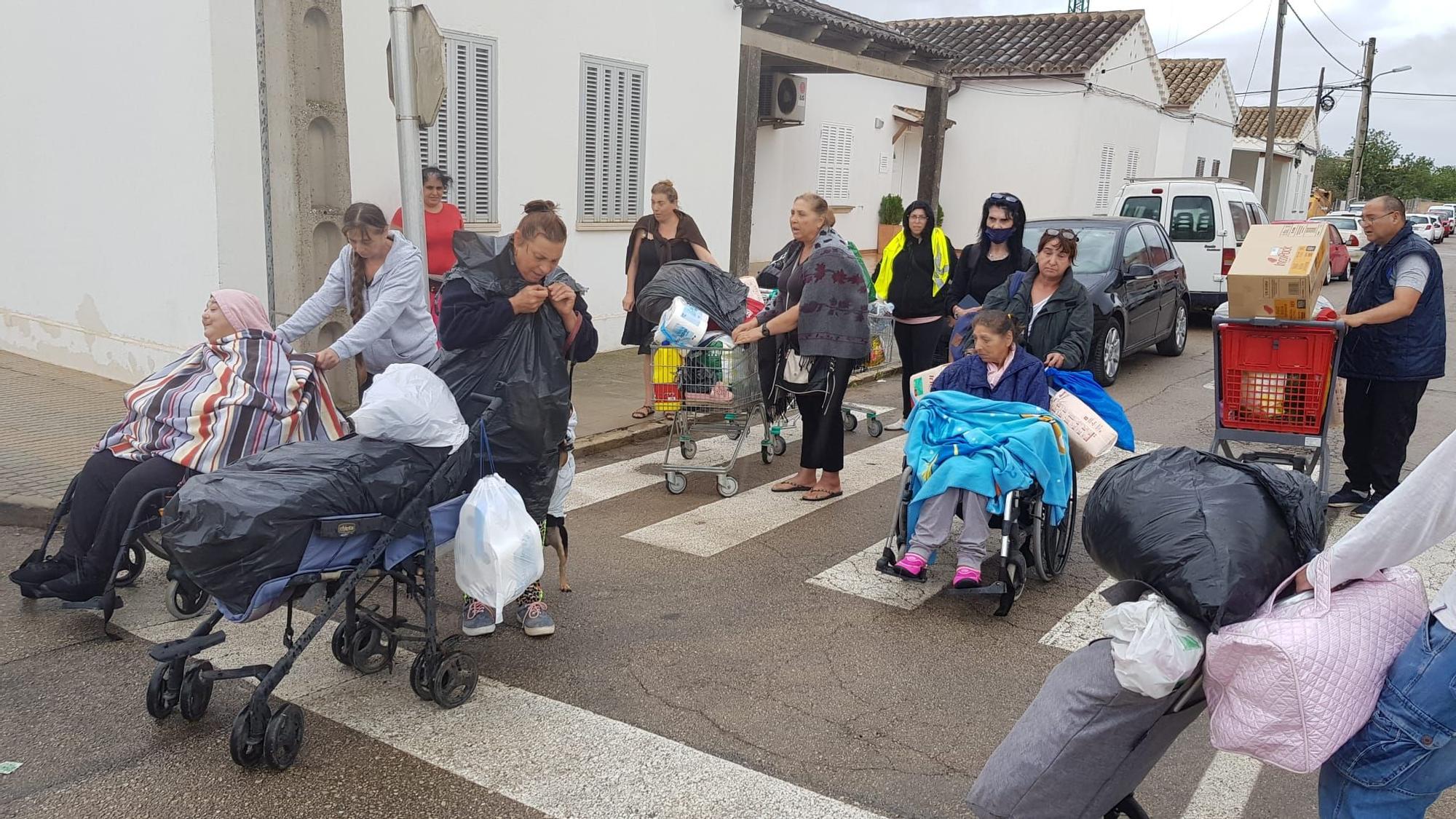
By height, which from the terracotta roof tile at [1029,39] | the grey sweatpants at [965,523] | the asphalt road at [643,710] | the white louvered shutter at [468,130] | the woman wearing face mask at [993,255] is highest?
the terracotta roof tile at [1029,39]

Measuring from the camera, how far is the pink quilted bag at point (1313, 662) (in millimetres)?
2223

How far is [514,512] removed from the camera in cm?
408

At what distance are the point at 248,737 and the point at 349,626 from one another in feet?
2.68

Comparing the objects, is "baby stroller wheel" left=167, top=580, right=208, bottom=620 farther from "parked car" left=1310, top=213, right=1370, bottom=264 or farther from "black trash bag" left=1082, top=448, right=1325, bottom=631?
"parked car" left=1310, top=213, right=1370, bottom=264

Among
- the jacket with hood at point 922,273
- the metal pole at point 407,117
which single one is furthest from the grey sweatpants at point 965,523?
the metal pole at point 407,117

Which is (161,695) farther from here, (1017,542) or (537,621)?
(1017,542)

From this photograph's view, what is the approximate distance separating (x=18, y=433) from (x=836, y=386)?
219 inches

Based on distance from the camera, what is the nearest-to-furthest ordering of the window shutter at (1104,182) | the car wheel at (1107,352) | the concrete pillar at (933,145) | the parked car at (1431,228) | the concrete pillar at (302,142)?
the concrete pillar at (302,142) → the car wheel at (1107,352) → the concrete pillar at (933,145) → the window shutter at (1104,182) → the parked car at (1431,228)

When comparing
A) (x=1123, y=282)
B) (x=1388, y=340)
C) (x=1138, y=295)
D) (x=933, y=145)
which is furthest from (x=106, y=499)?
(x=933, y=145)

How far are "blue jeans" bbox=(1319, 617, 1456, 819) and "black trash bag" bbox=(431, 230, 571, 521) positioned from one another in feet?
9.98

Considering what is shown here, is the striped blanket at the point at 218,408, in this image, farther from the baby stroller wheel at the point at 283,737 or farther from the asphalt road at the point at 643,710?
the baby stroller wheel at the point at 283,737

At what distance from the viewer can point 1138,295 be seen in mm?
11617

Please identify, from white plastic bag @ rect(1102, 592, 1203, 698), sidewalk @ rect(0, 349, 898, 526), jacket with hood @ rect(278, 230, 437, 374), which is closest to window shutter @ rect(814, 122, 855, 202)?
sidewalk @ rect(0, 349, 898, 526)

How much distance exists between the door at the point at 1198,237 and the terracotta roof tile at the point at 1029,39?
24.9 feet
